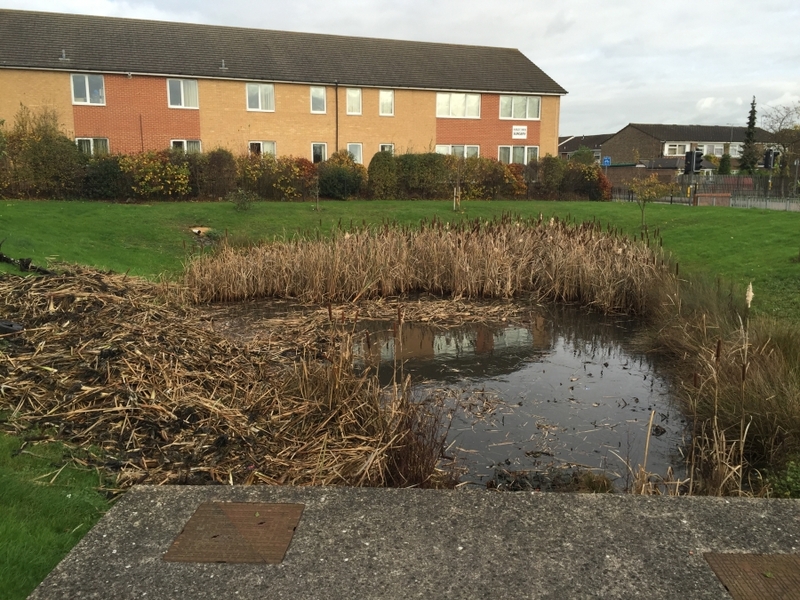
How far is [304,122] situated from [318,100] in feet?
4.42

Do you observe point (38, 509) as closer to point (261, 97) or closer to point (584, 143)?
point (261, 97)

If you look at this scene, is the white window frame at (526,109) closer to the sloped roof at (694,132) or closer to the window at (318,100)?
the window at (318,100)

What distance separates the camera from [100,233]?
1551 cm

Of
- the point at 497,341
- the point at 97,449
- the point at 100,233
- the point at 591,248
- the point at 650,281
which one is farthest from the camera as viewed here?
the point at 100,233

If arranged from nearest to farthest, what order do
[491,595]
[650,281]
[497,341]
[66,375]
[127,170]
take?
[491,595]
[66,375]
[497,341]
[650,281]
[127,170]

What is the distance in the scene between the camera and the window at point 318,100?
3506 centimetres

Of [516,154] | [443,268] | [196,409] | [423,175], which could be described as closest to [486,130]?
[516,154]

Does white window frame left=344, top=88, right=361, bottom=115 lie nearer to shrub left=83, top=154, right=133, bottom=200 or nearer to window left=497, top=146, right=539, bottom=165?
window left=497, top=146, right=539, bottom=165

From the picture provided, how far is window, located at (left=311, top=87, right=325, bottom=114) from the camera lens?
35.1 m

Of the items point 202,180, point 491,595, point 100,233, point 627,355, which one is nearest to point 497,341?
point 627,355

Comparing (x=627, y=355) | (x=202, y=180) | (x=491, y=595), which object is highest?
(x=202, y=180)

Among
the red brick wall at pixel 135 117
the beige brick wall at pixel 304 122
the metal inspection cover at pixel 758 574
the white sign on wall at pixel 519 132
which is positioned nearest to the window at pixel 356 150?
the beige brick wall at pixel 304 122

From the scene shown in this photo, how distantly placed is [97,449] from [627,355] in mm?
Result: 6168

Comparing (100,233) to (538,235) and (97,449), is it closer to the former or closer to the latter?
(538,235)
